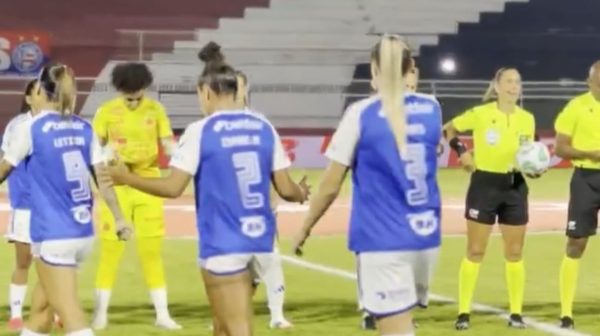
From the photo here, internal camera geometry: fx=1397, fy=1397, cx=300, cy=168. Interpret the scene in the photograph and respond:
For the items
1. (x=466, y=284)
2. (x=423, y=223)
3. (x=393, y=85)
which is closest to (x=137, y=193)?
(x=466, y=284)

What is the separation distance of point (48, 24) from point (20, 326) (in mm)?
26135

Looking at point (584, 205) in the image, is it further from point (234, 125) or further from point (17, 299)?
point (234, 125)

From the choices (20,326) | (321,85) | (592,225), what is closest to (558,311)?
(592,225)

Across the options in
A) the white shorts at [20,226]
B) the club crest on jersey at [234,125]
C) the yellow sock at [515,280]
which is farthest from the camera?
the yellow sock at [515,280]

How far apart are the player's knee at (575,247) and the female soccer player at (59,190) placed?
4676 mm

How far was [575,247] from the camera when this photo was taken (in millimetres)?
11594

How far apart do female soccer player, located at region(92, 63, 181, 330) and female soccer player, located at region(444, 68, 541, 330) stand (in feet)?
8.08

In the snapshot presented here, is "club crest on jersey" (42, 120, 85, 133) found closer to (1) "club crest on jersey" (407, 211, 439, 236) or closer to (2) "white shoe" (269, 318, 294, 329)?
(1) "club crest on jersey" (407, 211, 439, 236)

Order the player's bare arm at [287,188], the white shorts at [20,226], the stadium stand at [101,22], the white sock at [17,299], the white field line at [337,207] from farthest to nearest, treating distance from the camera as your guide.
Result: the stadium stand at [101,22]
the white field line at [337,207]
the white sock at [17,299]
the white shorts at [20,226]
the player's bare arm at [287,188]

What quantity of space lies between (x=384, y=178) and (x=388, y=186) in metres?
0.04

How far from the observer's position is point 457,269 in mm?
15812

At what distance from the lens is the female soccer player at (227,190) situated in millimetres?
7242

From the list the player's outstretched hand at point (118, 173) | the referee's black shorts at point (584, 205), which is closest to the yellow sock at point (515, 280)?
the referee's black shorts at point (584, 205)

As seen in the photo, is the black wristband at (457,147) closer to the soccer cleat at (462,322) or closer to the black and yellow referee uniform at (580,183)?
the black and yellow referee uniform at (580,183)
